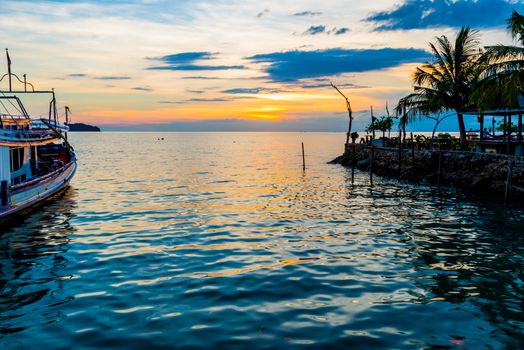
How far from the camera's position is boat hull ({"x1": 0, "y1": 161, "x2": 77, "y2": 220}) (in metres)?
19.7

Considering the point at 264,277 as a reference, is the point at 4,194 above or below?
above

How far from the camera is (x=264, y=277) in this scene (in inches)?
474

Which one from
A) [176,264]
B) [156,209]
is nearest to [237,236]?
[176,264]

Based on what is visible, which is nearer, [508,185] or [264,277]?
[264,277]

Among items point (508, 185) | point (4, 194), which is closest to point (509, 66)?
point (508, 185)

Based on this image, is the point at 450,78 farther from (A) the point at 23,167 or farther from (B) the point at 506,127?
(A) the point at 23,167

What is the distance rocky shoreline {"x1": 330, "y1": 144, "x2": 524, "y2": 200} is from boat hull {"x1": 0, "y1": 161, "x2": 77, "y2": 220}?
82.0 feet

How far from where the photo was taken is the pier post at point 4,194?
62.7ft

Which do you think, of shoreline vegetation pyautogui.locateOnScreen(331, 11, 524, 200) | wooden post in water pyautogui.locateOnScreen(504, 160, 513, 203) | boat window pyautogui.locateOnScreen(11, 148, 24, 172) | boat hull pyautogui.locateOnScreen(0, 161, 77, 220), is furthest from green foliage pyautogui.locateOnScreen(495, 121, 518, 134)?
boat window pyautogui.locateOnScreen(11, 148, 24, 172)

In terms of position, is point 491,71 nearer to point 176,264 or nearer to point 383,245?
point 383,245

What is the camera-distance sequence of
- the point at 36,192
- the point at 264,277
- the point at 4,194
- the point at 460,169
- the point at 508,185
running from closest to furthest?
1. the point at 264,277
2. the point at 4,194
3. the point at 36,192
4. the point at 508,185
5. the point at 460,169

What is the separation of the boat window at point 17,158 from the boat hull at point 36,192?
4.99 feet

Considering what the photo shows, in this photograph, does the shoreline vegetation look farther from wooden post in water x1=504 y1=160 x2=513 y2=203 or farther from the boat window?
the boat window

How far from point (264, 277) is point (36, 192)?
16.7 metres
